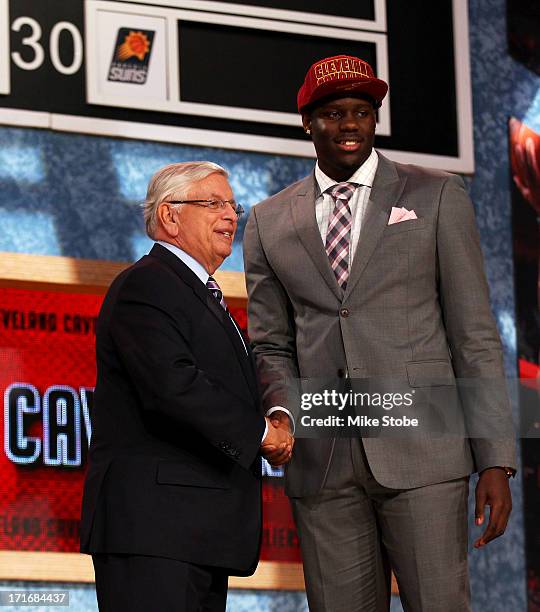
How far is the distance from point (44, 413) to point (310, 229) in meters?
1.38

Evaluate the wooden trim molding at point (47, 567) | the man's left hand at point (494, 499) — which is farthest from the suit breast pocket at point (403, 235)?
the wooden trim molding at point (47, 567)

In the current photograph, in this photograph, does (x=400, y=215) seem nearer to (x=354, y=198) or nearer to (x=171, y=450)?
(x=354, y=198)

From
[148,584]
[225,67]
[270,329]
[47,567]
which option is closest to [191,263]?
[270,329]

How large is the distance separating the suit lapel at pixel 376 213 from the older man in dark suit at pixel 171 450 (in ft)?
0.93

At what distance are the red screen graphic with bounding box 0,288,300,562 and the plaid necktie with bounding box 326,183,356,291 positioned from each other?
139cm

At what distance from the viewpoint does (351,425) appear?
8.25 feet

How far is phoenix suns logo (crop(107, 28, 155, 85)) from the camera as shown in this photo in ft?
12.8

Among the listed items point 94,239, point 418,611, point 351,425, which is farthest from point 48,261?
point 418,611

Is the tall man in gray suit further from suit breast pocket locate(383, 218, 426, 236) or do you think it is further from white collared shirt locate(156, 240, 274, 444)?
white collared shirt locate(156, 240, 274, 444)

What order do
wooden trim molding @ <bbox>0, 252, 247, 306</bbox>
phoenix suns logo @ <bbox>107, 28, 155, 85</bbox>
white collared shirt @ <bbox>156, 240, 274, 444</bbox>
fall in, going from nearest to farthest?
white collared shirt @ <bbox>156, 240, 274, 444</bbox> < wooden trim molding @ <bbox>0, 252, 247, 306</bbox> < phoenix suns logo @ <bbox>107, 28, 155, 85</bbox>

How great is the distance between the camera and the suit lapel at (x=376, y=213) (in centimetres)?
257

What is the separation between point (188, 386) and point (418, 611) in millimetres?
616

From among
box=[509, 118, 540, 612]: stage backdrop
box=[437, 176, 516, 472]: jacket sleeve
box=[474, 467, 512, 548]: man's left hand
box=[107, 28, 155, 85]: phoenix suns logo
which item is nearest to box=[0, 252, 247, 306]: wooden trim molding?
box=[107, 28, 155, 85]: phoenix suns logo

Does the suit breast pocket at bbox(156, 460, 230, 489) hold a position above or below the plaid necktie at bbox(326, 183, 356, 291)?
below
